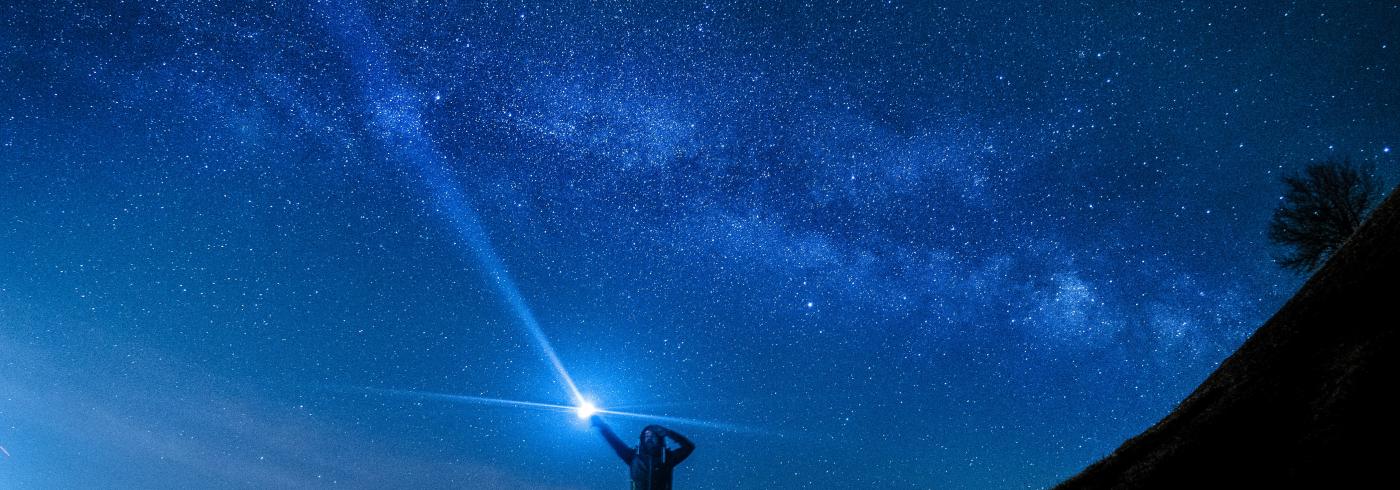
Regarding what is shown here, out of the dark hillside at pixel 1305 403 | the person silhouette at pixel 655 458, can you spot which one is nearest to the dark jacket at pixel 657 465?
the person silhouette at pixel 655 458

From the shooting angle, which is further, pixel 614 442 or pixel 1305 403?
pixel 614 442

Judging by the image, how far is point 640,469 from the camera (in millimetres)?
18500

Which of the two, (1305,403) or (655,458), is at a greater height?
(655,458)

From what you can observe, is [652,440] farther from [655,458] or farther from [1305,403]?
[1305,403]

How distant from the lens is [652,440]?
1847 centimetres

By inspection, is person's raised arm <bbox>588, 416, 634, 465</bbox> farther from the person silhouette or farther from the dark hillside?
the dark hillside

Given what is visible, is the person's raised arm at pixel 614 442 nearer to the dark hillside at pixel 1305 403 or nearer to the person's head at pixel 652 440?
the person's head at pixel 652 440

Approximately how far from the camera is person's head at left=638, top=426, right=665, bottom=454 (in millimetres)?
18375

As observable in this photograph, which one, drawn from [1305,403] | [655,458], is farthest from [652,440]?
[1305,403]

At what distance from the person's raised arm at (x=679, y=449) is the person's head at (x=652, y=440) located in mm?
282

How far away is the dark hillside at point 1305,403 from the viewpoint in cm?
493

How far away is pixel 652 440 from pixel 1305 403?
15382mm

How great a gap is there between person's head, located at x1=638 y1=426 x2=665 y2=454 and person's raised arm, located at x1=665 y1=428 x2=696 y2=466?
28 centimetres

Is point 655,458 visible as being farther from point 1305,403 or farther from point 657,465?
point 1305,403
